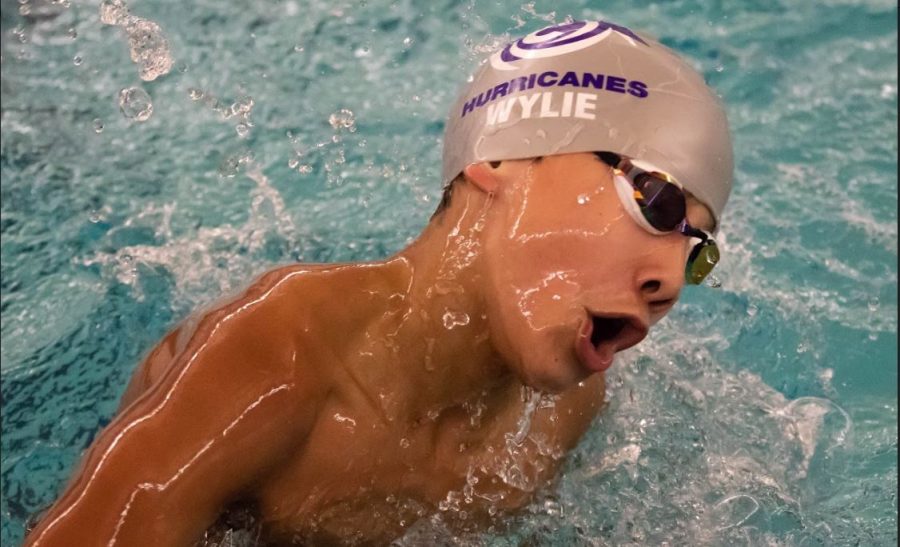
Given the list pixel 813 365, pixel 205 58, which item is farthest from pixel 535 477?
pixel 205 58

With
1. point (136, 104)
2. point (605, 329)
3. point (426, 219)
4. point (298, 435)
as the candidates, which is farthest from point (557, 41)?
point (136, 104)

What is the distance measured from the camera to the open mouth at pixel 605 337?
1.13m

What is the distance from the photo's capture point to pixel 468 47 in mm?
2656

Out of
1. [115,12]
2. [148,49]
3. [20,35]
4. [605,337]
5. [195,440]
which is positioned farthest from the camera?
[20,35]

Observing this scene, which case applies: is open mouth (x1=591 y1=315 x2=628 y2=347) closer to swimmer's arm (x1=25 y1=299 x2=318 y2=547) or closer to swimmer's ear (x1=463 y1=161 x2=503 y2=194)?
swimmer's ear (x1=463 y1=161 x2=503 y2=194)

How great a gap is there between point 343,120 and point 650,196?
5.01 feet

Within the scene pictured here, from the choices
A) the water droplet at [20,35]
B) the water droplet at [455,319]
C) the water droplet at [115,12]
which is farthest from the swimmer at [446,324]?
the water droplet at [20,35]

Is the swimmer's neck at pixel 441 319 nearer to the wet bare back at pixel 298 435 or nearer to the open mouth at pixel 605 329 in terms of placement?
the wet bare back at pixel 298 435

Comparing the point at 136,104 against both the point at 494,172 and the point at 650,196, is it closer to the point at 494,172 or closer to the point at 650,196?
the point at 494,172

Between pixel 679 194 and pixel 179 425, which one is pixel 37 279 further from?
pixel 679 194

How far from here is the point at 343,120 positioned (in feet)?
8.37

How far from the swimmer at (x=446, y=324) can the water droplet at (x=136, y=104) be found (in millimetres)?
1202

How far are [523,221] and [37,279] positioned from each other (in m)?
1.35

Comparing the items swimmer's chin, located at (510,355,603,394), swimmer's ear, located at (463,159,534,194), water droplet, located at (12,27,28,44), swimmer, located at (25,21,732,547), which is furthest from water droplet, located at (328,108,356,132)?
swimmer's chin, located at (510,355,603,394)
